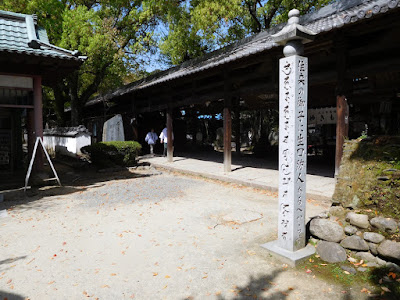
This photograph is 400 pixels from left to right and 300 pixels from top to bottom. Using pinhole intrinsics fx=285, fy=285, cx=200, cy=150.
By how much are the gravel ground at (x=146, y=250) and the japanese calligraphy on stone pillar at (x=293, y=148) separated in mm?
543

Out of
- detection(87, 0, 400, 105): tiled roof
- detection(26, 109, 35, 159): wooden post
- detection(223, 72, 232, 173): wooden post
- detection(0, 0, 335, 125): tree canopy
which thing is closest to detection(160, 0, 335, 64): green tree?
detection(0, 0, 335, 125): tree canopy

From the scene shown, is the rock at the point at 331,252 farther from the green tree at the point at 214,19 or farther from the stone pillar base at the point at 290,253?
the green tree at the point at 214,19

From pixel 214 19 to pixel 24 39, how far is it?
11.0 m

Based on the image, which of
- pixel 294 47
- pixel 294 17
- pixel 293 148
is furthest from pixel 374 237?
pixel 294 17

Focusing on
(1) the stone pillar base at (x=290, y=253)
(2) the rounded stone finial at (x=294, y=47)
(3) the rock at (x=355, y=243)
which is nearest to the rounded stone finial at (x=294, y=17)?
(2) the rounded stone finial at (x=294, y=47)

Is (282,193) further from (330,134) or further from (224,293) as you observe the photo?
(330,134)

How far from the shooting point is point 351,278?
11.6 feet

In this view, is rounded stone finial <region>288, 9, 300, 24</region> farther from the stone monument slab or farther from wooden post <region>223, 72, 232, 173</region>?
the stone monument slab

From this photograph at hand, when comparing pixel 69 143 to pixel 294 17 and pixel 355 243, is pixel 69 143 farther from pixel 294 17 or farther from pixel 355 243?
pixel 355 243

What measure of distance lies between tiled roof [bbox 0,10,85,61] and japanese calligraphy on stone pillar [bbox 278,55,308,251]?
6.93 meters

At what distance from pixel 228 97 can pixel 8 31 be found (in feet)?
24.8

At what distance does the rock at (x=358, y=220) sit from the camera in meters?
3.93

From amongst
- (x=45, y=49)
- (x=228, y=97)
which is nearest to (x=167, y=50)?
(x=228, y=97)

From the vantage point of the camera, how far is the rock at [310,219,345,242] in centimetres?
411
